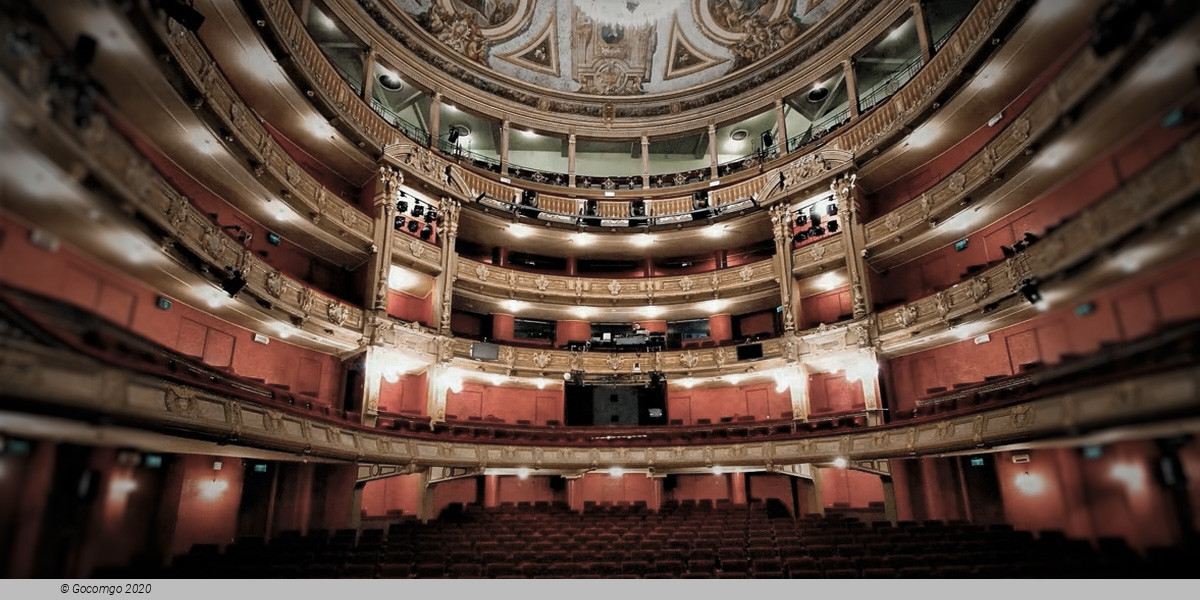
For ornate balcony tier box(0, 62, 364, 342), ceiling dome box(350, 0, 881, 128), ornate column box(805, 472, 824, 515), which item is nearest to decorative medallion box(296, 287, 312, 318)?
ornate balcony tier box(0, 62, 364, 342)

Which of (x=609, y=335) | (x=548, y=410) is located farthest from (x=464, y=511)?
(x=609, y=335)

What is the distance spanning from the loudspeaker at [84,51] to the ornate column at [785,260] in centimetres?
1855

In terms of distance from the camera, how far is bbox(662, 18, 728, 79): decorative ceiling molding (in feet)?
77.2

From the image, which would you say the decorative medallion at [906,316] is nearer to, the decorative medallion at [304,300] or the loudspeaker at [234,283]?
the decorative medallion at [304,300]

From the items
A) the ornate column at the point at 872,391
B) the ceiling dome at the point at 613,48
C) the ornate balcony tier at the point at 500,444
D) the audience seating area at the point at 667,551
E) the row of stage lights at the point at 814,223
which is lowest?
the audience seating area at the point at 667,551

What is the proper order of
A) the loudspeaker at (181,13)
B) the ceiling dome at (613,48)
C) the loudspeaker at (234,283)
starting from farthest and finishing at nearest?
the ceiling dome at (613,48) < the loudspeaker at (234,283) < the loudspeaker at (181,13)

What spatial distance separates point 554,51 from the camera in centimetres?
2355

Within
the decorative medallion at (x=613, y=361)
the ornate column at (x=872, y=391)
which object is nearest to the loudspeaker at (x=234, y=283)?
the decorative medallion at (x=613, y=361)

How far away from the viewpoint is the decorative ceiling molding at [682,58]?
2352 cm

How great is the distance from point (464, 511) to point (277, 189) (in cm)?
961

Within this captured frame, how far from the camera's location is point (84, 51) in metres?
2.81

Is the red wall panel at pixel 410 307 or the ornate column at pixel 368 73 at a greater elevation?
the ornate column at pixel 368 73

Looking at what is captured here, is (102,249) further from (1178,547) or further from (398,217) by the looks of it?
(398,217)

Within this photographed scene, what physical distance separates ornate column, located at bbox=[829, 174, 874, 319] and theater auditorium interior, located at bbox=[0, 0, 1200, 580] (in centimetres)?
12
